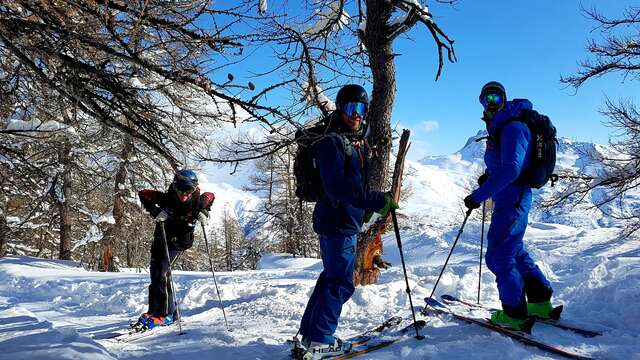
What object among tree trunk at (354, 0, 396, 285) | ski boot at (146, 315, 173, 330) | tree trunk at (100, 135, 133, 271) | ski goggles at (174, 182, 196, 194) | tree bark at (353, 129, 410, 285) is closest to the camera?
ski boot at (146, 315, 173, 330)

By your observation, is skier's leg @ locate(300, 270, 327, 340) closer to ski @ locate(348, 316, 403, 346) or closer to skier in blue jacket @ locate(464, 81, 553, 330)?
ski @ locate(348, 316, 403, 346)

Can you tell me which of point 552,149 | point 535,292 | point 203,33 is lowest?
point 535,292

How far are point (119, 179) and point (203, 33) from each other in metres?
15.8

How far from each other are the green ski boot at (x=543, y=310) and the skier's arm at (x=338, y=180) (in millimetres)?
2220

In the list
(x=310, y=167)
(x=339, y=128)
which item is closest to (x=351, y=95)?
(x=339, y=128)

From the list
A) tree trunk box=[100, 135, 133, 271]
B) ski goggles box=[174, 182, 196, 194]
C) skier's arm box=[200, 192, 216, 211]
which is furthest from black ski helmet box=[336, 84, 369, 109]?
tree trunk box=[100, 135, 133, 271]

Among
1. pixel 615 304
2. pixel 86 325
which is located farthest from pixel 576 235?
pixel 86 325

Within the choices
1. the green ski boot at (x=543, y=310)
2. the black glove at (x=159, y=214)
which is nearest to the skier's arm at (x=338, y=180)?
the green ski boot at (x=543, y=310)

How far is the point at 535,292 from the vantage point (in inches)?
175

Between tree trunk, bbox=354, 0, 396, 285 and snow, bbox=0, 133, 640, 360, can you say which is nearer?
snow, bbox=0, 133, 640, 360

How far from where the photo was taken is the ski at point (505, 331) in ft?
11.1

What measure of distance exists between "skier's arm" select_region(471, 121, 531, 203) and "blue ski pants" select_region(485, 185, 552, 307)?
30 centimetres

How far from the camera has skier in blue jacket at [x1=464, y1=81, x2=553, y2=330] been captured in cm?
400

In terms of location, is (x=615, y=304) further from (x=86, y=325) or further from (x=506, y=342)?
(x=86, y=325)
